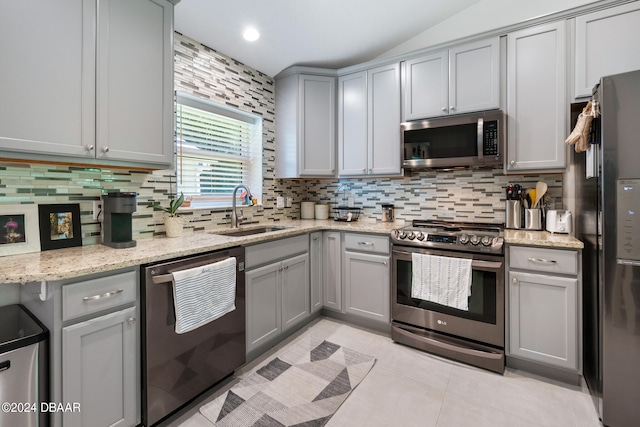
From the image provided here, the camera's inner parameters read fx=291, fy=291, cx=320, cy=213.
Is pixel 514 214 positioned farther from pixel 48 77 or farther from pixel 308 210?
pixel 48 77

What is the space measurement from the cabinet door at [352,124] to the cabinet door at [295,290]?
3.73 feet

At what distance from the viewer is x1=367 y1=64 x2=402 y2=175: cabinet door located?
2869 mm

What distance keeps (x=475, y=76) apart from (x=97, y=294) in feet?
9.94

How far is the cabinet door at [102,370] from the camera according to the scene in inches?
49.1

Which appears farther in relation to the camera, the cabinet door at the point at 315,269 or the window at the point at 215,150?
the cabinet door at the point at 315,269

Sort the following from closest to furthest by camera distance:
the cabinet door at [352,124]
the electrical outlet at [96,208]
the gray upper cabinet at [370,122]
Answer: the electrical outlet at [96,208]
the gray upper cabinet at [370,122]
the cabinet door at [352,124]

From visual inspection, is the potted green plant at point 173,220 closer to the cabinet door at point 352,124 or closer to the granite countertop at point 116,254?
the granite countertop at point 116,254

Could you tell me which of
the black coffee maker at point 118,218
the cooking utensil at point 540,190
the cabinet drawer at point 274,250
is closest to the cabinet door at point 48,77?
the black coffee maker at point 118,218

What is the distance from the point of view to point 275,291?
7.74 feet

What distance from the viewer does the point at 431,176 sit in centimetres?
301

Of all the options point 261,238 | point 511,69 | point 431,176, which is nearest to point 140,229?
point 261,238

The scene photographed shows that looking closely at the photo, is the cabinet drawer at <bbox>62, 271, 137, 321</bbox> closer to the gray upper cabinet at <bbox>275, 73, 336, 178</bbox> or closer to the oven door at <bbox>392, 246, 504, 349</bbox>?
the oven door at <bbox>392, 246, 504, 349</bbox>

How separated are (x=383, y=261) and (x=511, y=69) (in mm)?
1879

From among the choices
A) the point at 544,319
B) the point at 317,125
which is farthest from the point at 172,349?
the point at 317,125
